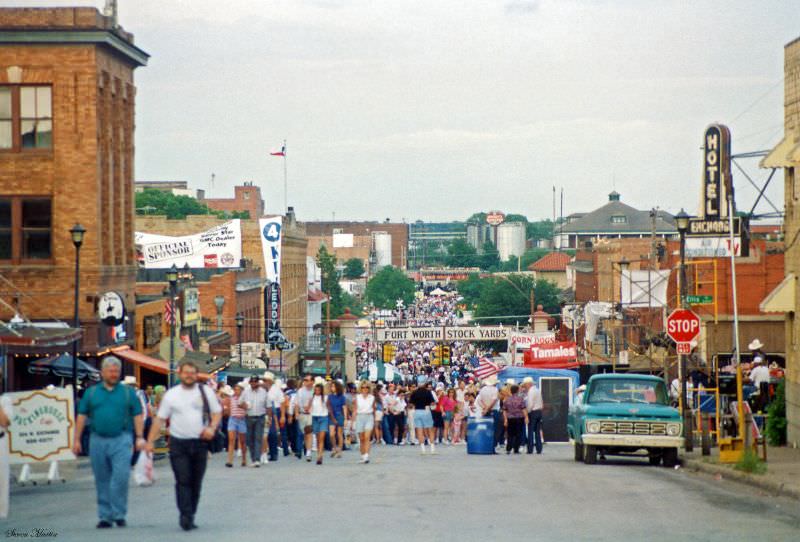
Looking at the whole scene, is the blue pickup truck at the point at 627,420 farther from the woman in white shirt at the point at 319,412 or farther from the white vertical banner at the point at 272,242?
the white vertical banner at the point at 272,242

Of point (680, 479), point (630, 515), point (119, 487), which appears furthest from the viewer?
point (680, 479)

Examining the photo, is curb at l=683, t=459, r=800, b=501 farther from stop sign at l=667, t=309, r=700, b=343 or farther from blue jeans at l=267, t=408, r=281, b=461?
blue jeans at l=267, t=408, r=281, b=461

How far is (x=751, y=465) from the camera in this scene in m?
20.1

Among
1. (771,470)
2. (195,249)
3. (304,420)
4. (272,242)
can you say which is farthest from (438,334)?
(771,470)

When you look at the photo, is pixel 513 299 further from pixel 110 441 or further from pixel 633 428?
pixel 110 441

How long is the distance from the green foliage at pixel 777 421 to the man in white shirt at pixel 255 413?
35.6ft

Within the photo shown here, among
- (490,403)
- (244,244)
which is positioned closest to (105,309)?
(490,403)

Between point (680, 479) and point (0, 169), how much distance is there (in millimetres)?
24469

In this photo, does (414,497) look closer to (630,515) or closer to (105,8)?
(630,515)

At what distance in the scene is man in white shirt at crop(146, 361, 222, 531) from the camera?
42.1 ft

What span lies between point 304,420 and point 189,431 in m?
14.1

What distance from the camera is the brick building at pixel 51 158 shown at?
37.7 metres

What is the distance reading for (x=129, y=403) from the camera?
1321 centimetres

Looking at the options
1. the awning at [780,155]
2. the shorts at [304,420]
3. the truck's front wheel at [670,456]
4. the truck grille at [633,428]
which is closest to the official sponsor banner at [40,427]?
the shorts at [304,420]
